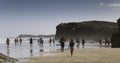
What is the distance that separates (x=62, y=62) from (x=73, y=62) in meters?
1.01

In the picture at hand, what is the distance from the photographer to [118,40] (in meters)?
75.7

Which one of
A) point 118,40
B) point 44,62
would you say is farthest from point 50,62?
point 118,40

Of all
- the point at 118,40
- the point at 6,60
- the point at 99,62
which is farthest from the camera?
the point at 118,40

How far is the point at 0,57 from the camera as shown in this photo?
34312mm

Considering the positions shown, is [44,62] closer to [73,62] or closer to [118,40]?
[73,62]

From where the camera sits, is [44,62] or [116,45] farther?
[116,45]

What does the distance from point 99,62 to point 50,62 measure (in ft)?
14.8

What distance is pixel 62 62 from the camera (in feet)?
106

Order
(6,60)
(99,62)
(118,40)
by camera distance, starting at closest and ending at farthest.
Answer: (99,62)
(6,60)
(118,40)

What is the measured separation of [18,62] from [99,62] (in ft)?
24.4

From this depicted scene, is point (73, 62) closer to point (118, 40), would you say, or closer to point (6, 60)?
point (6, 60)

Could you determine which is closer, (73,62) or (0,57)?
(73,62)

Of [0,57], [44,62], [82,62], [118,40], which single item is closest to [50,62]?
[44,62]

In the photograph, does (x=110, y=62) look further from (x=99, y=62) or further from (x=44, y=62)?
(x=44, y=62)
